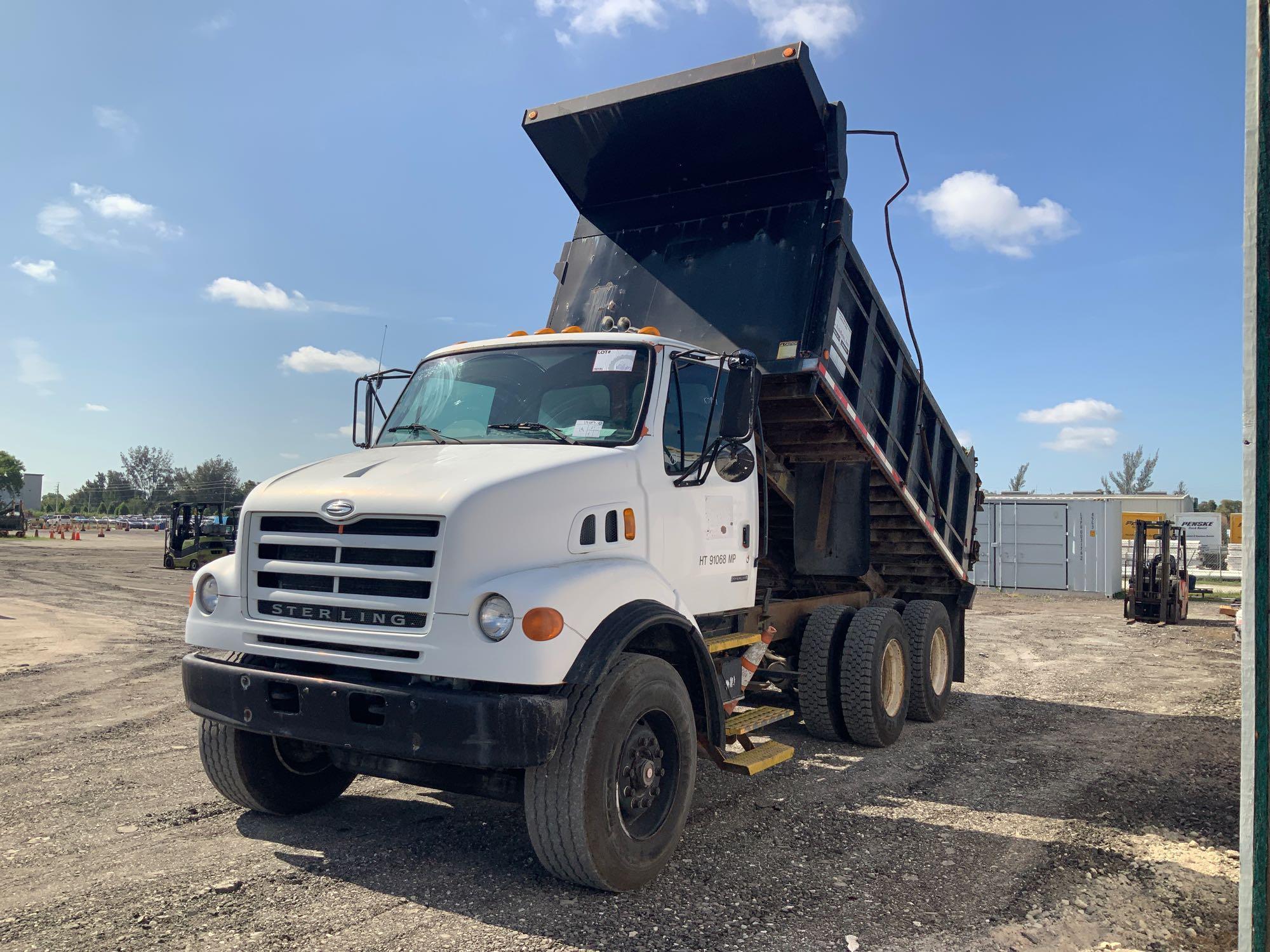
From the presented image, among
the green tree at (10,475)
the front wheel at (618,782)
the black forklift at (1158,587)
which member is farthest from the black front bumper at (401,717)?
the green tree at (10,475)

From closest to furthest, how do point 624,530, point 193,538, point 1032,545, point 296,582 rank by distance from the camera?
1. point 296,582
2. point 624,530
3. point 1032,545
4. point 193,538

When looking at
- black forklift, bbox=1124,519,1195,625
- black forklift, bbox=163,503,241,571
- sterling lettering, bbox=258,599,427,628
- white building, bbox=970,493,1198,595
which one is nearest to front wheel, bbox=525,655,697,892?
sterling lettering, bbox=258,599,427,628

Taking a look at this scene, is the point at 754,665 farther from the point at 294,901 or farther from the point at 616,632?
the point at 294,901

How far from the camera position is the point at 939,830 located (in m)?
5.12

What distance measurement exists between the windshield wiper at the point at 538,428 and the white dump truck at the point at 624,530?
2cm

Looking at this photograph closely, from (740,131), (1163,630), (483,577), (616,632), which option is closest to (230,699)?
(483,577)

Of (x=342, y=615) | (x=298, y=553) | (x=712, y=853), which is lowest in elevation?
(x=712, y=853)

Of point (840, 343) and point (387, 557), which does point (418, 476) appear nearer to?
A: point (387, 557)

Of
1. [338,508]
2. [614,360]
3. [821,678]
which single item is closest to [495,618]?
[338,508]

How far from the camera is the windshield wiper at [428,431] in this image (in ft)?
16.2

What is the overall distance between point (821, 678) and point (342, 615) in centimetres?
410

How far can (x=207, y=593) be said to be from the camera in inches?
177

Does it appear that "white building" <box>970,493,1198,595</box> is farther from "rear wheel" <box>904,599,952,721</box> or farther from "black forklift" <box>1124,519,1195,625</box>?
"rear wheel" <box>904,599,952,721</box>

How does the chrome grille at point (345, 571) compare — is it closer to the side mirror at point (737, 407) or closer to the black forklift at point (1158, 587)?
the side mirror at point (737, 407)
